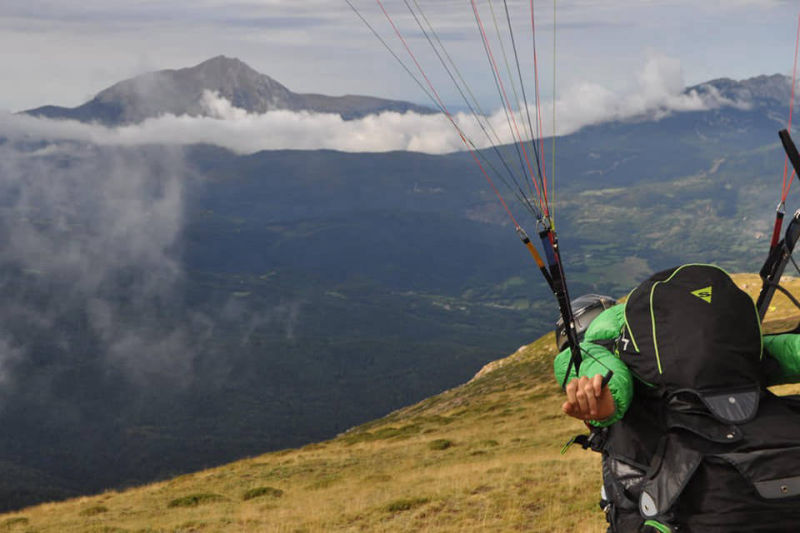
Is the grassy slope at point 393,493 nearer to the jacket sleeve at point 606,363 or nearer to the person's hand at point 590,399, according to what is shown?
the jacket sleeve at point 606,363

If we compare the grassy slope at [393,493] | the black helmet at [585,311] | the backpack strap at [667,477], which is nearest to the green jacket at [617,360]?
the backpack strap at [667,477]

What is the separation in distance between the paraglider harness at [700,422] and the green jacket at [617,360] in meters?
0.16

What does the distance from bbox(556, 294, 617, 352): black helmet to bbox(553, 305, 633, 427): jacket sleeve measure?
63cm

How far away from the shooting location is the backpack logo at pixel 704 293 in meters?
4.76

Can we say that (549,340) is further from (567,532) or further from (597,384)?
(597,384)

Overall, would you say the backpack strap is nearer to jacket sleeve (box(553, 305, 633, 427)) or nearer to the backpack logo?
jacket sleeve (box(553, 305, 633, 427))

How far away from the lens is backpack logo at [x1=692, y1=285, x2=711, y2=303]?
476 centimetres

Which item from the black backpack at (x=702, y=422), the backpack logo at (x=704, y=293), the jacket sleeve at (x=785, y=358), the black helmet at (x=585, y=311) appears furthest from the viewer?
the black helmet at (x=585, y=311)

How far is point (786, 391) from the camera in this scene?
33.7m

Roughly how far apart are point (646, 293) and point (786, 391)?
34.4m

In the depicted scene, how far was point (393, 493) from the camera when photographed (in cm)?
2392

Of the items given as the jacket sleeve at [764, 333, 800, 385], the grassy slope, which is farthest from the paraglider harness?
the grassy slope

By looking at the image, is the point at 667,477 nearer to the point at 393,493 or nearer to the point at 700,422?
the point at 700,422

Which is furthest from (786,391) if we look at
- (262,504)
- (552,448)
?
(262,504)
